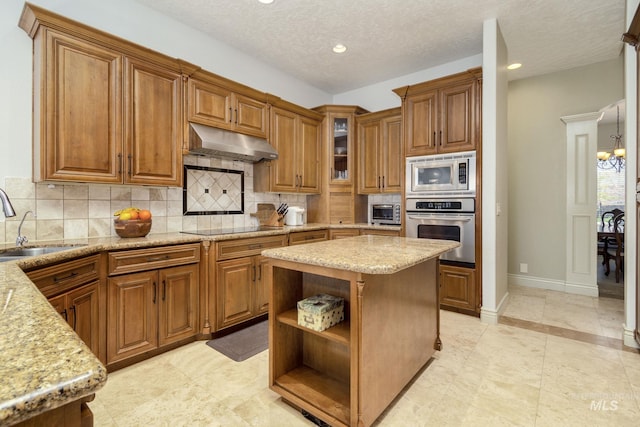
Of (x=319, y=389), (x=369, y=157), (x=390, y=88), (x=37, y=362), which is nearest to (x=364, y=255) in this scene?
(x=319, y=389)

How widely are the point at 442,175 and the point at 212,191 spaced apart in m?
2.54

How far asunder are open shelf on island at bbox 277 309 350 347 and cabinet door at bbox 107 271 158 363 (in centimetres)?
116

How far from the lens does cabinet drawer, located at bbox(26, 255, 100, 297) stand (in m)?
1.66

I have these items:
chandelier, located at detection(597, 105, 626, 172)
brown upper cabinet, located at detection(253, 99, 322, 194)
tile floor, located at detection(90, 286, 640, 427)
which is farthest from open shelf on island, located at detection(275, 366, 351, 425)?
chandelier, located at detection(597, 105, 626, 172)

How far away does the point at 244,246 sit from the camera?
9.50 feet

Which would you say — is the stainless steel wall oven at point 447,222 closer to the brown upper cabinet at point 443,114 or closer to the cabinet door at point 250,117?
the brown upper cabinet at point 443,114

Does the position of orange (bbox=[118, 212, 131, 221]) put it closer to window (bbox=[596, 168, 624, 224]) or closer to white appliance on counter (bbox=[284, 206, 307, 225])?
white appliance on counter (bbox=[284, 206, 307, 225])

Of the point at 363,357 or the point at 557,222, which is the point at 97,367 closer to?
the point at 363,357

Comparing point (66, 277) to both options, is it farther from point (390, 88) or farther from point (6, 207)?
point (390, 88)

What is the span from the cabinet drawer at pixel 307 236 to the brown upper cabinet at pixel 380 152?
0.90 m

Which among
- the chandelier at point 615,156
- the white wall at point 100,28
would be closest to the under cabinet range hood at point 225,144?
the white wall at point 100,28

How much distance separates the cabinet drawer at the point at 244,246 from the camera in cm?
272

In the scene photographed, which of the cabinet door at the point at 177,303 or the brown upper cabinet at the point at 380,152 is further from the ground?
the brown upper cabinet at the point at 380,152

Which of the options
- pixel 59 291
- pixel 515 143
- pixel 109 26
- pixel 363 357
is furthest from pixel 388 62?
pixel 59 291
